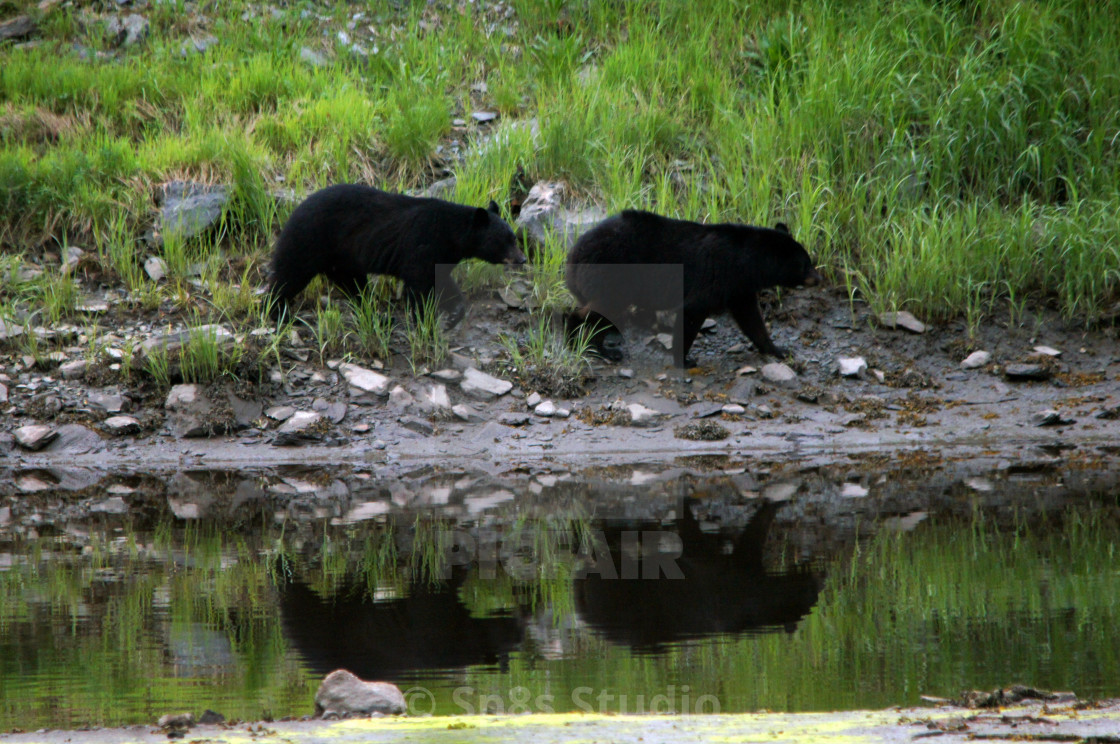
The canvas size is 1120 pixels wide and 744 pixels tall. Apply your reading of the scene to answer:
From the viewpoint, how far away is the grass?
8039 millimetres

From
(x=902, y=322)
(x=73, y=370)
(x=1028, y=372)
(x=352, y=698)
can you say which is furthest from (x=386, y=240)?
(x=352, y=698)

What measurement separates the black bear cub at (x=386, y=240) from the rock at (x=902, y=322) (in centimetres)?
279

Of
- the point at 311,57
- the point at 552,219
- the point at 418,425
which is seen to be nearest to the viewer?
the point at 418,425

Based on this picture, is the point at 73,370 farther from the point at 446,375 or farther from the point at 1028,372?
the point at 1028,372

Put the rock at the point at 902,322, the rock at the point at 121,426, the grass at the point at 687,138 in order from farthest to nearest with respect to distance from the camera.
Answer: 1. the grass at the point at 687,138
2. the rock at the point at 902,322
3. the rock at the point at 121,426

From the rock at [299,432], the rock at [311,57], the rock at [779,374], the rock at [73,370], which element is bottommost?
the rock at [299,432]

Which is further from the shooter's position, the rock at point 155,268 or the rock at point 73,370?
the rock at point 155,268

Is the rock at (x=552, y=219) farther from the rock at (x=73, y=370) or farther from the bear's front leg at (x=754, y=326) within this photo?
the rock at (x=73, y=370)

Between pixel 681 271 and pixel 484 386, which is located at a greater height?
pixel 681 271

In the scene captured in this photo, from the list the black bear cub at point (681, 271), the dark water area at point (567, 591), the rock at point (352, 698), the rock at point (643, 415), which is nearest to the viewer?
the rock at point (352, 698)

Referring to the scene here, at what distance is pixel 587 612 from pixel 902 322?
5160 millimetres

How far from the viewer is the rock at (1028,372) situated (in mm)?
7289

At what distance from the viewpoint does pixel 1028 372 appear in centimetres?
729

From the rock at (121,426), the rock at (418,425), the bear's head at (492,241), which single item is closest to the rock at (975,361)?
the bear's head at (492,241)
